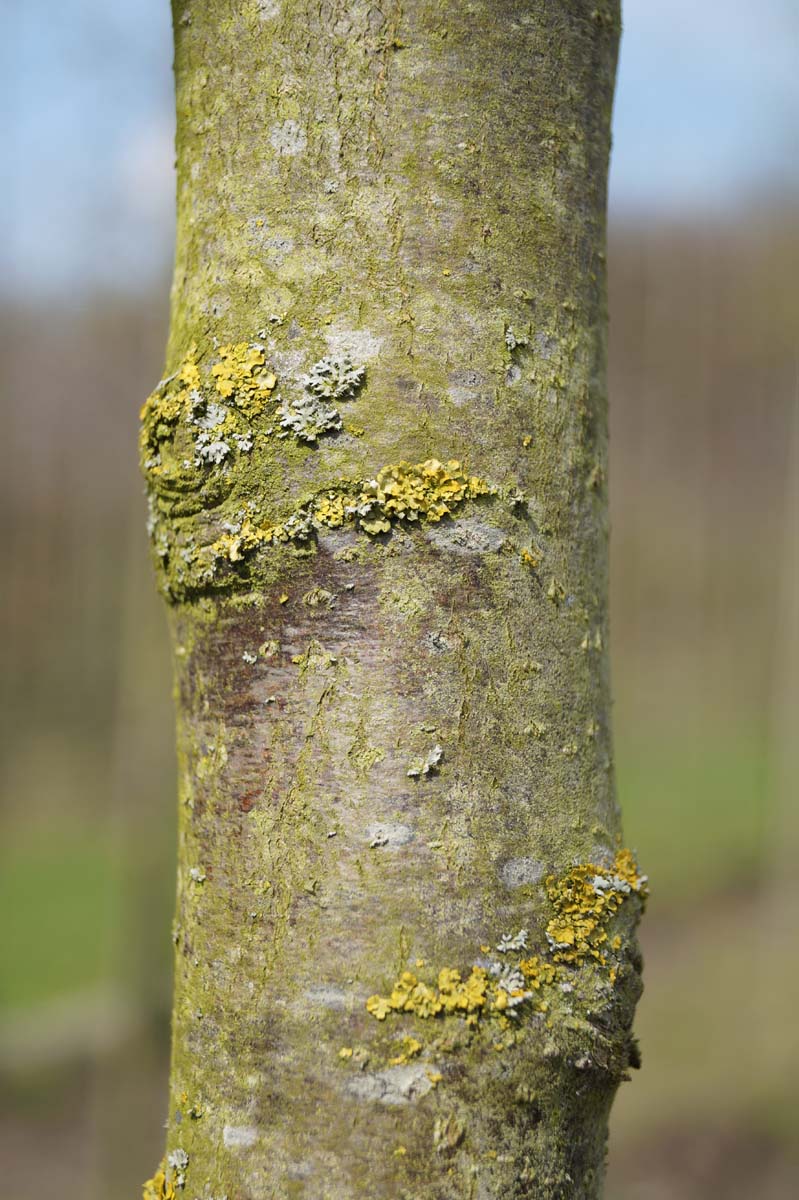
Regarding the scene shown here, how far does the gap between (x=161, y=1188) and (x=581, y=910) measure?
0.37m

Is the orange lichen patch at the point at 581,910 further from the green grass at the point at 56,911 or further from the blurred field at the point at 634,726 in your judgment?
the green grass at the point at 56,911

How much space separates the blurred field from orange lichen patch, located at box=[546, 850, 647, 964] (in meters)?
2.65

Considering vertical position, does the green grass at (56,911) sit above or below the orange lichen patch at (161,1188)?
below

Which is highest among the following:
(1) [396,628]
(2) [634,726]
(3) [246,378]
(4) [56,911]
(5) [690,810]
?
(3) [246,378]

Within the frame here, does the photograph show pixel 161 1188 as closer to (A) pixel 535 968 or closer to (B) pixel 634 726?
(A) pixel 535 968

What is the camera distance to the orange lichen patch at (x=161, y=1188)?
0.66 meters

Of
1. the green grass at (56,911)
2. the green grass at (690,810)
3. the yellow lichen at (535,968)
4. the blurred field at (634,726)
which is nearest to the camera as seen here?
the yellow lichen at (535,968)

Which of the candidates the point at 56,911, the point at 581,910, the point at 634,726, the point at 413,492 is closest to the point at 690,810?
the point at 634,726

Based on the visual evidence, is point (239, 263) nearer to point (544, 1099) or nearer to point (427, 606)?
point (427, 606)

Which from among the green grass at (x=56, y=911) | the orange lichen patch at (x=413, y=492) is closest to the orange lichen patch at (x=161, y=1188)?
the orange lichen patch at (x=413, y=492)

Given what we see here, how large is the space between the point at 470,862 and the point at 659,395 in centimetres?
474

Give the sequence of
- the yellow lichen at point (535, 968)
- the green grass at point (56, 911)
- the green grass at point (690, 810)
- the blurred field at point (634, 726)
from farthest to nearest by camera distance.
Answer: the green grass at point (690, 810)
the green grass at point (56, 911)
the blurred field at point (634, 726)
the yellow lichen at point (535, 968)

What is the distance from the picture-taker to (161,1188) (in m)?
0.68

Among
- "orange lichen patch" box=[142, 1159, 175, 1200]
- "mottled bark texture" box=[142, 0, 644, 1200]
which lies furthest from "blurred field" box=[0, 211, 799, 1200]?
"mottled bark texture" box=[142, 0, 644, 1200]
